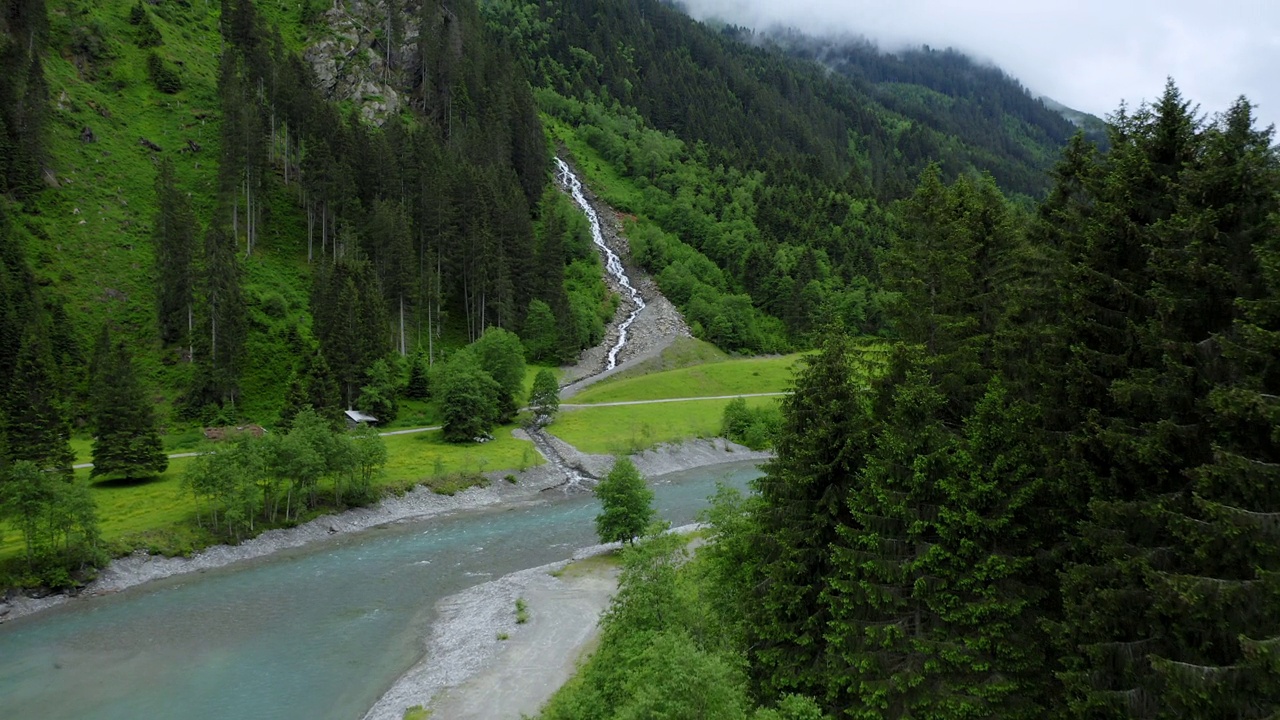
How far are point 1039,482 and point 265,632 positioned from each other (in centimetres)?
3977

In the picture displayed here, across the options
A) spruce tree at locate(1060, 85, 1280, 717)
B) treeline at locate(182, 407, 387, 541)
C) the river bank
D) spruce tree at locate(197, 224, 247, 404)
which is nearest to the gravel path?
the river bank

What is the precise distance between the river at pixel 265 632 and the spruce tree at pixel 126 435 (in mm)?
15838

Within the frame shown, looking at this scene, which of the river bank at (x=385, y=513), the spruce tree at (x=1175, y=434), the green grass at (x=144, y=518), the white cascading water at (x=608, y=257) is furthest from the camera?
the white cascading water at (x=608, y=257)

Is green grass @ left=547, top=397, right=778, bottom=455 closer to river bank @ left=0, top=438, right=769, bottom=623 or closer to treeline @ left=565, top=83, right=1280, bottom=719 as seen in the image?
river bank @ left=0, top=438, right=769, bottom=623

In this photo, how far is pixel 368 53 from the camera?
15188cm

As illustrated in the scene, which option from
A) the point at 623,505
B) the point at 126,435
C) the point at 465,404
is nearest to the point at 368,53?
the point at 465,404

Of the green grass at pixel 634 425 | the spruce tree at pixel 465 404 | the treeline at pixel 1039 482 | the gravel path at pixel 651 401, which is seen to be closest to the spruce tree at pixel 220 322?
the spruce tree at pixel 465 404

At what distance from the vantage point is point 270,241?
336 ft

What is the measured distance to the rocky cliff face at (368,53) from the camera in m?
143

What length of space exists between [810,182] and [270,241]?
124 m

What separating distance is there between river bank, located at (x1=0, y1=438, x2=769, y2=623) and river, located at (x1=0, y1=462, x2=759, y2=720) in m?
1.36

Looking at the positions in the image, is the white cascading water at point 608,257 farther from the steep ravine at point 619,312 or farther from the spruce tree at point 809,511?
the spruce tree at point 809,511

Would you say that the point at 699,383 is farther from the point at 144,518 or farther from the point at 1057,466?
the point at 1057,466

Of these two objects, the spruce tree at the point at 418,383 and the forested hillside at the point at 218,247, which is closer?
the forested hillside at the point at 218,247
